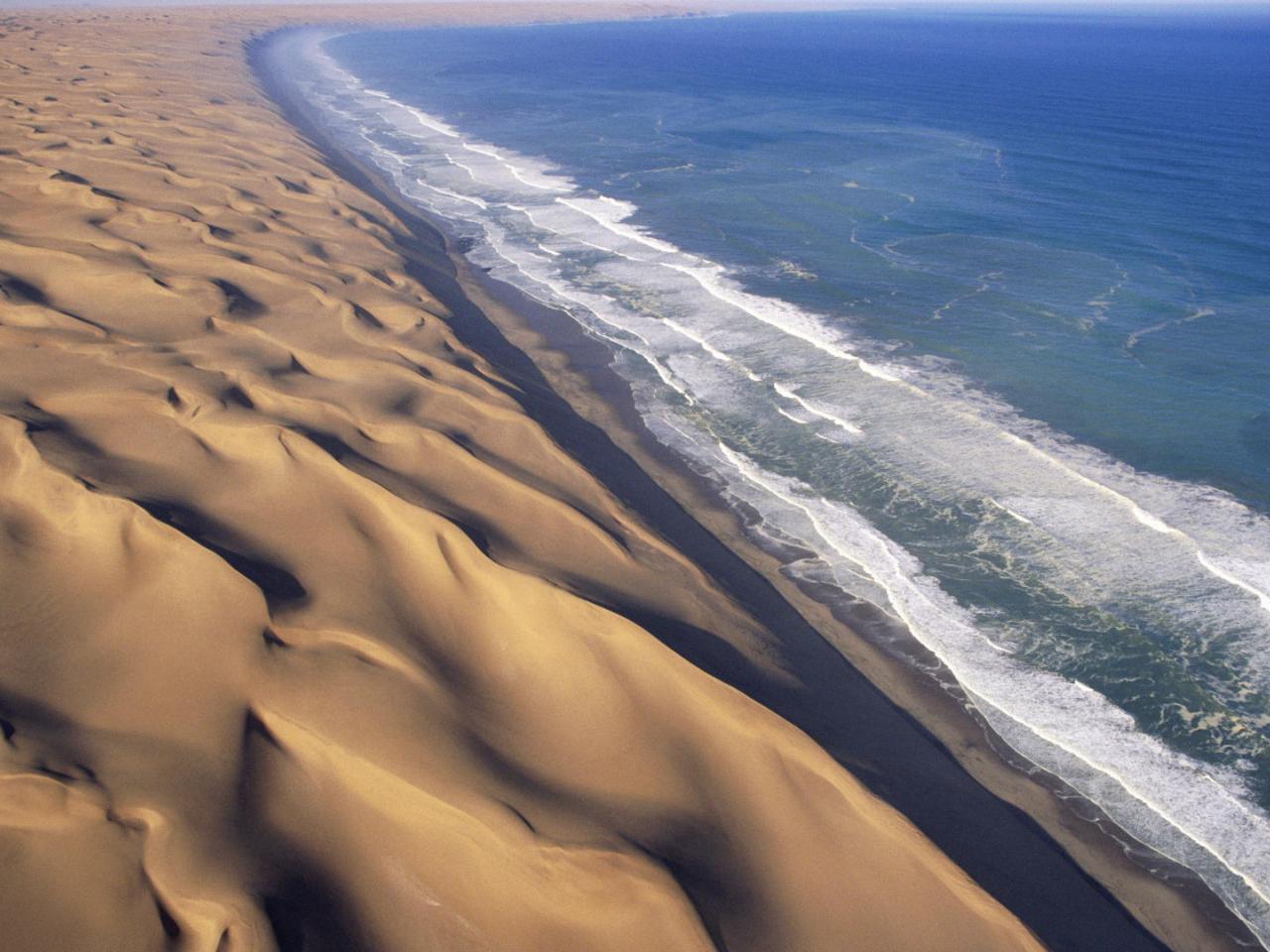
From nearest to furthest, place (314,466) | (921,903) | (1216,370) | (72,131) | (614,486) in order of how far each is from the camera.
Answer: (921,903) → (314,466) → (614,486) → (1216,370) → (72,131)

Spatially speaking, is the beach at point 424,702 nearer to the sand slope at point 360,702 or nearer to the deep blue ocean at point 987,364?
the sand slope at point 360,702

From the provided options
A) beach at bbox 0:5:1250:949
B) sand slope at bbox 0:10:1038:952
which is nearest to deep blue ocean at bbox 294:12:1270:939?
beach at bbox 0:5:1250:949

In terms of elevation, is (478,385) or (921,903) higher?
(478,385)

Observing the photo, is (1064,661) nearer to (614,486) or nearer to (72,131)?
(614,486)

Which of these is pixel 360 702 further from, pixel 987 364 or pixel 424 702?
pixel 987 364

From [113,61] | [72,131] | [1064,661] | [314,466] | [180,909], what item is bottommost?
[1064,661]

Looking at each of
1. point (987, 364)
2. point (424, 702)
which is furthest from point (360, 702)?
point (987, 364)

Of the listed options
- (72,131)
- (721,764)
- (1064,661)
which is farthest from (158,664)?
(72,131)
